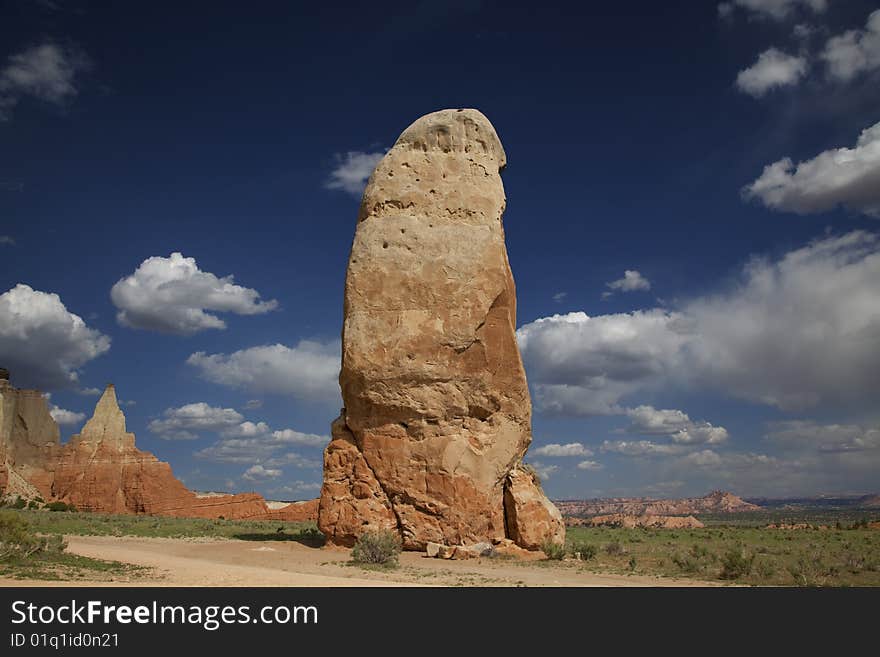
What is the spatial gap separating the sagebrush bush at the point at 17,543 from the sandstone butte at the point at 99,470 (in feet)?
137

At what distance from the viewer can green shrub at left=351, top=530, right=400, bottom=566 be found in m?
14.4

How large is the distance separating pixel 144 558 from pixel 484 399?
8472 millimetres

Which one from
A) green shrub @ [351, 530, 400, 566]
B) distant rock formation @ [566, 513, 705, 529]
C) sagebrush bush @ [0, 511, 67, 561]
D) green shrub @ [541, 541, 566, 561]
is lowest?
distant rock formation @ [566, 513, 705, 529]

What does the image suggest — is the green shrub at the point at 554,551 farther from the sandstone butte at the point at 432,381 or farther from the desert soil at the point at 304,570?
the desert soil at the point at 304,570

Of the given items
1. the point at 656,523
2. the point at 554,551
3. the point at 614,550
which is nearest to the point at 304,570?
the point at 554,551

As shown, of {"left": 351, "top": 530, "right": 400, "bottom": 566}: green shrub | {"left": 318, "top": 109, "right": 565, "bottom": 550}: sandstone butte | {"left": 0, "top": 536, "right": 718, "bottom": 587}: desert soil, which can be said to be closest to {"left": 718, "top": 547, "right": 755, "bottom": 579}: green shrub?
{"left": 0, "top": 536, "right": 718, "bottom": 587}: desert soil

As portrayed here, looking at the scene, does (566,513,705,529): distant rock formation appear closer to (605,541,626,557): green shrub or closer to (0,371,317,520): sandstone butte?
(0,371,317,520): sandstone butte

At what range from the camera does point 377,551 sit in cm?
1454

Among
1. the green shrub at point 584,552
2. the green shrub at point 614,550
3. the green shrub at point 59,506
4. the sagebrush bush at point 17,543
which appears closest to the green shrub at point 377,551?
the green shrub at point 584,552

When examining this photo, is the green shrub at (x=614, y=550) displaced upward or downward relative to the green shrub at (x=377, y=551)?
downward

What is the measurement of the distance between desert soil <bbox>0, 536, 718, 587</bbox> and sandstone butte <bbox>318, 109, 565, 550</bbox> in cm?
138

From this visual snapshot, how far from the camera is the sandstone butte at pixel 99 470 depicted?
54.0m

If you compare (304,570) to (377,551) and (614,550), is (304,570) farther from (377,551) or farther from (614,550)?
(614,550)

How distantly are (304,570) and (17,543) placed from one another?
16.9ft
